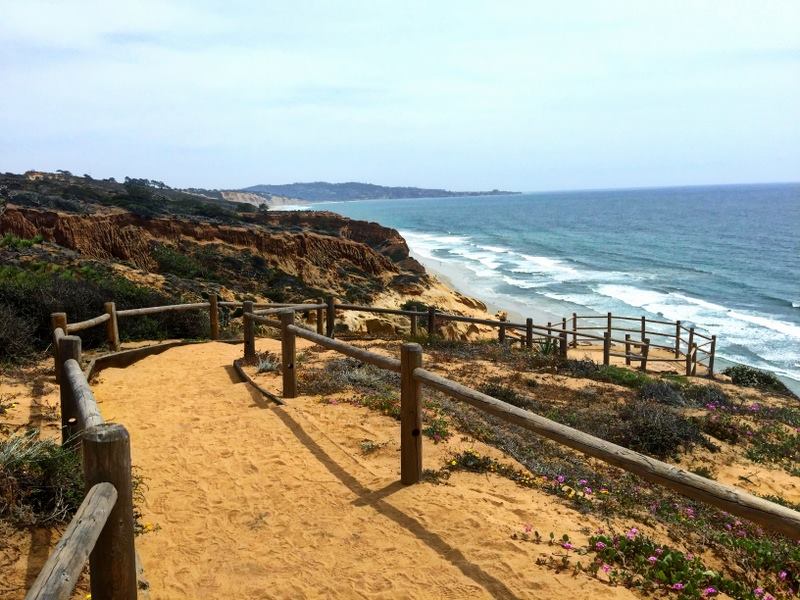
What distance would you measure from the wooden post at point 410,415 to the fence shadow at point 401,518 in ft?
0.57

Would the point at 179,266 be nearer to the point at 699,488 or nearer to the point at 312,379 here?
the point at 312,379

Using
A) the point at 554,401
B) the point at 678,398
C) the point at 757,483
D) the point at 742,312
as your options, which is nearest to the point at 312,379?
the point at 554,401

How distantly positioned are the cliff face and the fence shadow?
60.9 ft

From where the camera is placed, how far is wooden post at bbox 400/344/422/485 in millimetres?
4812

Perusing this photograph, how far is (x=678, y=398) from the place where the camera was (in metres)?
11.0

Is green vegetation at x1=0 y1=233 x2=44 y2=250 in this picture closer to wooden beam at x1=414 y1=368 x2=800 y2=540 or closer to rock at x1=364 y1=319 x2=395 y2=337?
rock at x1=364 y1=319 x2=395 y2=337

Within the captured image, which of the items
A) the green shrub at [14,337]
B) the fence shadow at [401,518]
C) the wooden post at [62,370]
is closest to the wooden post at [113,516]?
Result: the fence shadow at [401,518]

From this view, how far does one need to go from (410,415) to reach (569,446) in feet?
5.13

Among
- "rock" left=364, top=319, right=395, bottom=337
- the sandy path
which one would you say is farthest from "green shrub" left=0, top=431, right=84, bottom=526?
"rock" left=364, top=319, right=395, bottom=337

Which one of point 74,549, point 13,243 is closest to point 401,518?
point 74,549

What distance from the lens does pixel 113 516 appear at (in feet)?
8.69

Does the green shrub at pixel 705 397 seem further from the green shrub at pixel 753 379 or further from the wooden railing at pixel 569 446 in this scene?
the wooden railing at pixel 569 446

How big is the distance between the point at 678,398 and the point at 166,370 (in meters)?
9.07

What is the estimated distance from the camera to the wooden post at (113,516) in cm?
258
